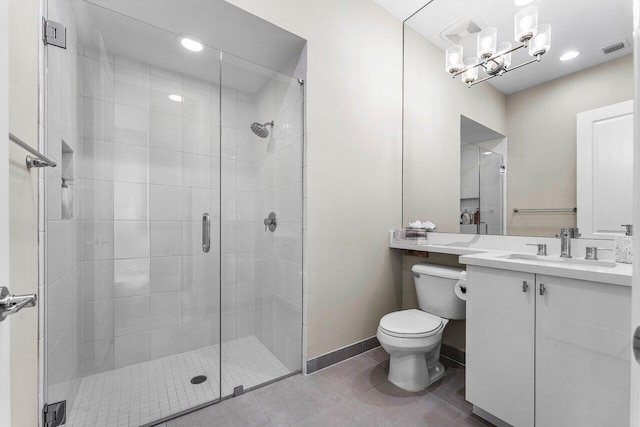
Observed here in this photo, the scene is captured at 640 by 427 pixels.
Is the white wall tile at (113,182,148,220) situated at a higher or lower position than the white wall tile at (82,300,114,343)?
higher

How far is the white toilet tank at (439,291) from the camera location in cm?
182

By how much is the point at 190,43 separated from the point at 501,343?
244 centimetres

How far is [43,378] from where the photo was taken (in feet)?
3.89

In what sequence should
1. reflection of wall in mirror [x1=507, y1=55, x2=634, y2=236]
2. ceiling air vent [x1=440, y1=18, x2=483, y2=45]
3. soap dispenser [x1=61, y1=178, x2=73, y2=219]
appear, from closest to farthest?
soap dispenser [x1=61, y1=178, x2=73, y2=219] → reflection of wall in mirror [x1=507, y1=55, x2=634, y2=236] → ceiling air vent [x1=440, y1=18, x2=483, y2=45]

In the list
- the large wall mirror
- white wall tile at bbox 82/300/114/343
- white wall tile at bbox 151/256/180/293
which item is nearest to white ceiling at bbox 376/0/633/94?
the large wall mirror

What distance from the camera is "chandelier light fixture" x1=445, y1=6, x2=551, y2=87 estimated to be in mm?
1678

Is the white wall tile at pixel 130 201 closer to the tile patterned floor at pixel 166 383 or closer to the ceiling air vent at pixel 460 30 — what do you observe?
the tile patterned floor at pixel 166 383

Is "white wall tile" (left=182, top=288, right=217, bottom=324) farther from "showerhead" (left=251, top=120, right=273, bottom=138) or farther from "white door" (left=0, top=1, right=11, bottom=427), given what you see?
"white door" (left=0, top=1, right=11, bottom=427)

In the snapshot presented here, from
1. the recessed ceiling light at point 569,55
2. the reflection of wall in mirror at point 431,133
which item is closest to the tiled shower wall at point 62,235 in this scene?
the reflection of wall in mirror at point 431,133

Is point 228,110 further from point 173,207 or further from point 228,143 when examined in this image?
point 173,207

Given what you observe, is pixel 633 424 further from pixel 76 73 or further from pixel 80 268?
pixel 76 73

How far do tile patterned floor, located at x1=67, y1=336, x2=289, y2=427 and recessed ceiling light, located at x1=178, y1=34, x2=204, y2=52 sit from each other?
76.2 inches

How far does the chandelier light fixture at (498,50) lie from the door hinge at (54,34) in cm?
235

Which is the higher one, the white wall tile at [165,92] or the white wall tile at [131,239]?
the white wall tile at [165,92]
